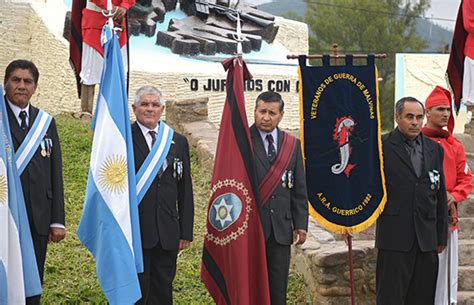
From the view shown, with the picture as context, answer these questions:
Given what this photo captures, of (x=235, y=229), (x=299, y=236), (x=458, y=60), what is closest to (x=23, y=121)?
→ (x=235, y=229)

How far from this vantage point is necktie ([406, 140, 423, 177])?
5622 mm

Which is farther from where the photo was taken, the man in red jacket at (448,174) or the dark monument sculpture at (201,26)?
the dark monument sculpture at (201,26)

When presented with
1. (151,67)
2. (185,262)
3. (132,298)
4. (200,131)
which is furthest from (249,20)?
(132,298)

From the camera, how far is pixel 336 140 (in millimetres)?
5891

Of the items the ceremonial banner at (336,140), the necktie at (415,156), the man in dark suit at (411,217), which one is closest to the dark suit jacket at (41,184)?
the ceremonial banner at (336,140)

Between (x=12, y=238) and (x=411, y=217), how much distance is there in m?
2.42

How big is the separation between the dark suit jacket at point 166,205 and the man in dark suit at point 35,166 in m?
0.47

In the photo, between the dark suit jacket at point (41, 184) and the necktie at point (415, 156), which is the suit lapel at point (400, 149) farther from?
the dark suit jacket at point (41, 184)

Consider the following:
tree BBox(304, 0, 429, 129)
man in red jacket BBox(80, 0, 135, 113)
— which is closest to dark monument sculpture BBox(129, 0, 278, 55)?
man in red jacket BBox(80, 0, 135, 113)

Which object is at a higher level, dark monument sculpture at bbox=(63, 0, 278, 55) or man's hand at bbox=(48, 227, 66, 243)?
dark monument sculpture at bbox=(63, 0, 278, 55)

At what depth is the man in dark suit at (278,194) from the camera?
5309 millimetres

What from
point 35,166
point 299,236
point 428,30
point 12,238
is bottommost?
point 299,236

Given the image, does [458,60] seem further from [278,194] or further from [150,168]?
[150,168]

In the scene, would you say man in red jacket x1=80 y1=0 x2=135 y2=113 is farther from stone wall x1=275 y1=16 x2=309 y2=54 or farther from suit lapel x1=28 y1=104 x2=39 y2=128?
stone wall x1=275 y1=16 x2=309 y2=54
